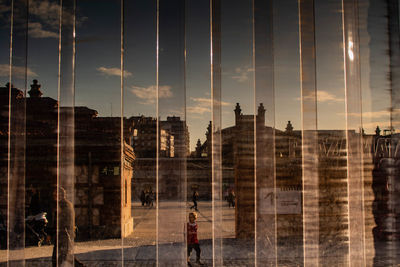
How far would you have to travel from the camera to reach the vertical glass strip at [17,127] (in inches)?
123

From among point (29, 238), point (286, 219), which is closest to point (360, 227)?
point (286, 219)

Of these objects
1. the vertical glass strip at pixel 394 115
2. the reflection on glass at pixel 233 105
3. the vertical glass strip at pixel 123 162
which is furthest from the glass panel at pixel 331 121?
the vertical glass strip at pixel 123 162

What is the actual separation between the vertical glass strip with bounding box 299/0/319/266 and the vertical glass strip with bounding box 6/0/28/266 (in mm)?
2586

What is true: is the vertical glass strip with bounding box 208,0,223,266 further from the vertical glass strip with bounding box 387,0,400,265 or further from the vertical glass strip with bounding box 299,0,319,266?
the vertical glass strip with bounding box 387,0,400,265

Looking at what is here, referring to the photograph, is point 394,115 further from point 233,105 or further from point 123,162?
point 123,162

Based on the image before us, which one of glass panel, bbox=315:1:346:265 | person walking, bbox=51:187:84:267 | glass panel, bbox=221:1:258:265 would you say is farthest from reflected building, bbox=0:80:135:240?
glass panel, bbox=315:1:346:265

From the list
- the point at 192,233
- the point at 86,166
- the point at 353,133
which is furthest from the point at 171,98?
the point at 86,166

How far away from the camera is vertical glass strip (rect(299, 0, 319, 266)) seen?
3037mm

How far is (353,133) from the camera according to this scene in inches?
121

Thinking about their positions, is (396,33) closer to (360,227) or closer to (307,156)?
(307,156)

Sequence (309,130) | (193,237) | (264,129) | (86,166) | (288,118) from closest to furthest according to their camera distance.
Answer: (309,130)
(264,129)
(288,118)
(193,237)
(86,166)

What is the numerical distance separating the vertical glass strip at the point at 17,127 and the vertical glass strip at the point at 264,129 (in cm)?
218

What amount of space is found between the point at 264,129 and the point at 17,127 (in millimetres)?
2363

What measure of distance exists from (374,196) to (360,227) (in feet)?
2.02
